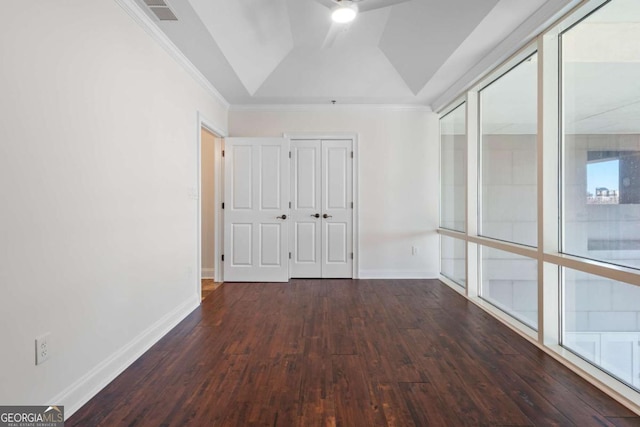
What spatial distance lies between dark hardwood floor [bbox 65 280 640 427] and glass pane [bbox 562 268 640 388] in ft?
0.80

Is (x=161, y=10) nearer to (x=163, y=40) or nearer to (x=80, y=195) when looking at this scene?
(x=163, y=40)

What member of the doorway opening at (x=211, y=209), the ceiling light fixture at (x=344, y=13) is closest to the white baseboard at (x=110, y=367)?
the doorway opening at (x=211, y=209)

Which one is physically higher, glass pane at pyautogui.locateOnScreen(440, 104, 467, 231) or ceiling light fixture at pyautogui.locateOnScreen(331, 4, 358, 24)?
ceiling light fixture at pyautogui.locateOnScreen(331, 4, 358, 24)

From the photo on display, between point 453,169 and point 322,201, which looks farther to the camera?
point 322,201

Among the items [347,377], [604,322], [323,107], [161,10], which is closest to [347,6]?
[161,10]

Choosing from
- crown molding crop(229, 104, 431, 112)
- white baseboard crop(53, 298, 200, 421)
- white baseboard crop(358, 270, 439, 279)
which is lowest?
white baseboard crop(53, 298, 200, 421)

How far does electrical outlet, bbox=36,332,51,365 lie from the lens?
5.05ft

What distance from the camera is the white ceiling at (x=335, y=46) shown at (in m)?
2.55

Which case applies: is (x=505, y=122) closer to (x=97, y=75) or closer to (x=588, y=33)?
(x=588, y=33)

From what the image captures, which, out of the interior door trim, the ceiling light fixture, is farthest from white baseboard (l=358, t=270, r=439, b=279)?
the ceiling light fixture

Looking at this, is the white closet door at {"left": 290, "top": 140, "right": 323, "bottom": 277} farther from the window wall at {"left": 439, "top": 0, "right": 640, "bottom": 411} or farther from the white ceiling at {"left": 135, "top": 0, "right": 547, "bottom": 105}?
the window wall at {"left": 439, "top": 0, "right": 640, "bottom": 411}

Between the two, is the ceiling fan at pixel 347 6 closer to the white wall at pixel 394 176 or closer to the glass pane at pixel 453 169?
the glass pane at pixel 453 169

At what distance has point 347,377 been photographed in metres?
2.05

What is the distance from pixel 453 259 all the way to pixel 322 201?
2.02m
